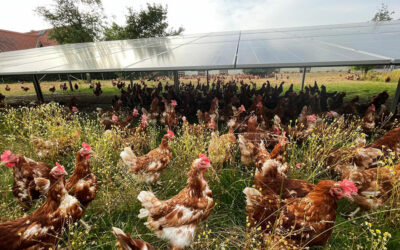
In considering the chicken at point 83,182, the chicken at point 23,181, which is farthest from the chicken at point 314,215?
the chicken at point 23,181

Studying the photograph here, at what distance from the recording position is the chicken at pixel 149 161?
9.31ft

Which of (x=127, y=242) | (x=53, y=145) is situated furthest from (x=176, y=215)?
(x=53, y=145)

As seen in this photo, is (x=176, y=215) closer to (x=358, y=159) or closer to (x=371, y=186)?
(x=371, y=186)

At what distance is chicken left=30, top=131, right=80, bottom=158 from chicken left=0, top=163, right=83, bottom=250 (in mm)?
1668

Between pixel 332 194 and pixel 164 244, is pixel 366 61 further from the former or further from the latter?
pixel 164 244

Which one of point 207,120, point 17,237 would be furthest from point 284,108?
point 17,237

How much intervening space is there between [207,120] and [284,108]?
2416mm

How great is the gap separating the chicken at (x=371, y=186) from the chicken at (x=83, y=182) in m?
3.60

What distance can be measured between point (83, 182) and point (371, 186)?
12.8ft

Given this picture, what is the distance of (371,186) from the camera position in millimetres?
2291

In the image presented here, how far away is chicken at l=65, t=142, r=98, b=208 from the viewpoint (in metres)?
2.43

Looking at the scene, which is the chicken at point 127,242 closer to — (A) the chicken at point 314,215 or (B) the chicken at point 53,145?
(A) the chicken at point 314,215

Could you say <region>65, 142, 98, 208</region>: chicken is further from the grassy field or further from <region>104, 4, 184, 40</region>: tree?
<region>104, 4, 184, 40</region>: tree

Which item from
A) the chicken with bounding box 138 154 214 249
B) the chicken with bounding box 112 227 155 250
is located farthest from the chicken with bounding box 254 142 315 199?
the chicken with bounding box 112 227 155 250
